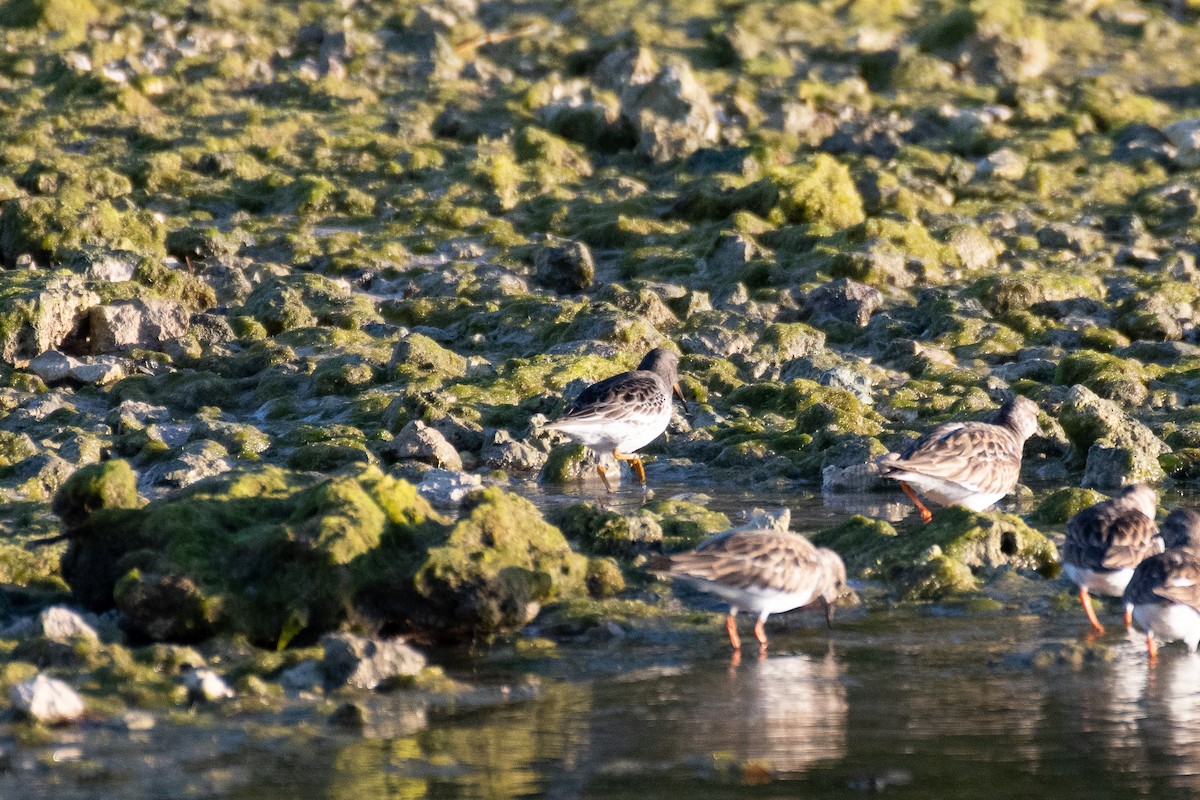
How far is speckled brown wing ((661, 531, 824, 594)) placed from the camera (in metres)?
Answer: 9.09

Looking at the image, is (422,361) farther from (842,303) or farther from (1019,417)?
(1019,417)

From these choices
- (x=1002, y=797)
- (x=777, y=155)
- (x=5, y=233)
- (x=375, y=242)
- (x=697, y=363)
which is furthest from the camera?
(x=777, y=155)

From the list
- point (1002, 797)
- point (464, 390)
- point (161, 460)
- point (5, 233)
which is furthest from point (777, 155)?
Result: point (1002, 797)

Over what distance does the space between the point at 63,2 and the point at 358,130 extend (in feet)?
20.4

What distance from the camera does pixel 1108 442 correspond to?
44.7ft

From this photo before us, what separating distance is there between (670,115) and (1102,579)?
1377 centimetres

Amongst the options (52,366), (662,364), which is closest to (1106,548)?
(662,364)

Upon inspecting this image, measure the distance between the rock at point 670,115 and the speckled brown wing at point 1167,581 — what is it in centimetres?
1349

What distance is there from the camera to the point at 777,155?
2178 centimetres

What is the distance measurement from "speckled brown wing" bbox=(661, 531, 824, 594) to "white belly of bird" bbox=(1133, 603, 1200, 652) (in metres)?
1.81

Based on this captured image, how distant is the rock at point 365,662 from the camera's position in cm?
816

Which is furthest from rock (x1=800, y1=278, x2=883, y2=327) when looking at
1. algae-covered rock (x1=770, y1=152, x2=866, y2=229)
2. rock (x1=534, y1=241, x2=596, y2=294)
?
rock (x1=534, y1=241, x2=596, y2=294)

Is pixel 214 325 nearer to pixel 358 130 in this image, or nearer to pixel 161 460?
pixel 161 460

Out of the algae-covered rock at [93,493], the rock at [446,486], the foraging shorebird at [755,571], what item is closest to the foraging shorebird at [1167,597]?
the foraging shorebird at [755,571]
